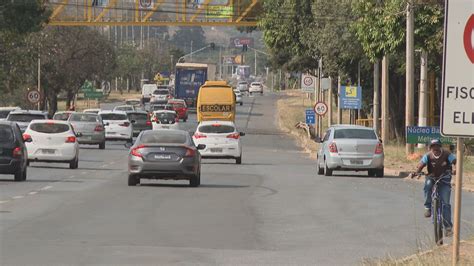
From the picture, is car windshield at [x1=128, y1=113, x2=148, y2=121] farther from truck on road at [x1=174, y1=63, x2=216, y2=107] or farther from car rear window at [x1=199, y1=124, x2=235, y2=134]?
truck on road at [x1=174, y1=63, x2=216, y2=107]

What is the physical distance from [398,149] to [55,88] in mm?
53120

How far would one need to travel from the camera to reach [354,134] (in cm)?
3959

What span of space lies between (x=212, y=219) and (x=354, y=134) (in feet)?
58.4

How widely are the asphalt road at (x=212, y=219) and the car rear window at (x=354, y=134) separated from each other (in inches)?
52.3

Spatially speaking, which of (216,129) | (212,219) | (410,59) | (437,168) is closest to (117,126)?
(216,129)

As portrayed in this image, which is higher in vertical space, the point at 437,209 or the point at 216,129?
the point at 437,209

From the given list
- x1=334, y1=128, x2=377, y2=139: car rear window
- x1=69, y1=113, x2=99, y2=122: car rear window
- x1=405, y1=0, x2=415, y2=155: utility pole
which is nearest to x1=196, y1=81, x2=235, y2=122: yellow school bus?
x1=69, y1=113, x2=99, y2=122: car rear window

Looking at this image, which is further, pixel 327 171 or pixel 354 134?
pixel 354 134

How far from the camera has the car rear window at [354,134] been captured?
3944cm

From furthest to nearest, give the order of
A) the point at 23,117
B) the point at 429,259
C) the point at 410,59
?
the point at 23,117, the point at 410,59, the point at 429,259

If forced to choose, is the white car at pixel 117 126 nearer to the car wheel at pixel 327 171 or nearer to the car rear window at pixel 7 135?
the car wheel at pixel 327 171

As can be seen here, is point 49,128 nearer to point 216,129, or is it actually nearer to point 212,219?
point 216,129

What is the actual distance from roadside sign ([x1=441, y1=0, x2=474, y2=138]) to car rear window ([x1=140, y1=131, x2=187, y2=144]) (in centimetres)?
2073

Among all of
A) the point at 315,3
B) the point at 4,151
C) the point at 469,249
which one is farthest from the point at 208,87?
the point at 469,249
